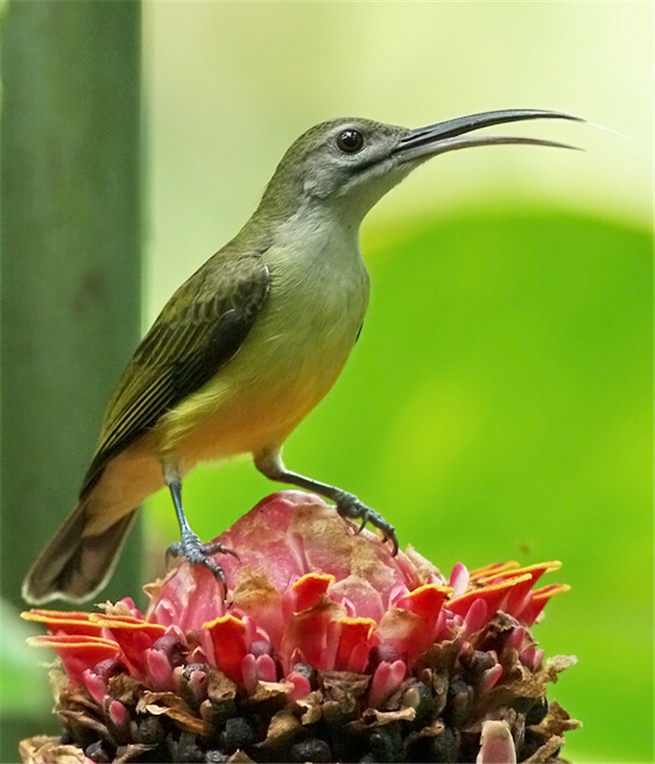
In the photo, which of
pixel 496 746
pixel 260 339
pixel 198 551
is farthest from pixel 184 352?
pixel 496 746

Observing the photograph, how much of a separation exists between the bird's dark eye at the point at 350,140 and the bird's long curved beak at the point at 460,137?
0.35 ft

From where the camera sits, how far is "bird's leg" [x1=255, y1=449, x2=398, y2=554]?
8.13 feet

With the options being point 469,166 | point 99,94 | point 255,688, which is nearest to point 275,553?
point 255,688

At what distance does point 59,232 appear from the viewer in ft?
10.1

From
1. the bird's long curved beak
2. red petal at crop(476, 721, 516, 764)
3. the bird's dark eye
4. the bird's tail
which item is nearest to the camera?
red petal at crop(476, 721, 516, 764)

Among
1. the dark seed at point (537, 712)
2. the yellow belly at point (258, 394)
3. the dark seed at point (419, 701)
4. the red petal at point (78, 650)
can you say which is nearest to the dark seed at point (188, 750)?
the red petal at point (78, 650)

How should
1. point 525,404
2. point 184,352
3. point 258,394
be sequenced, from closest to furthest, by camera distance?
point 258,394, point 184,352, point 525,404

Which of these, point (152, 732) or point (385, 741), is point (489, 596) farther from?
point (152, 732)

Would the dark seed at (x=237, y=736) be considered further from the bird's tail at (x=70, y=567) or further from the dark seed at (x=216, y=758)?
the bird's tail at (x=70, y=567)

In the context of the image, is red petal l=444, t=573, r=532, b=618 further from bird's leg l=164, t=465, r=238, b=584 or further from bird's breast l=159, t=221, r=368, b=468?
bird's breast l=159, t=221, r=368, b=468

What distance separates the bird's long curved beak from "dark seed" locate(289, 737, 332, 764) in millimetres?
1362

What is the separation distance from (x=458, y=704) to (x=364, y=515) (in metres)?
0.61

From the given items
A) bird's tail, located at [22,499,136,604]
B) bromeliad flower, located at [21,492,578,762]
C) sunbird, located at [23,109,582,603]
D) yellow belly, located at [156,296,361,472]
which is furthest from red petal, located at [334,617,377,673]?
bird's tail, located at [22,499,136,604]

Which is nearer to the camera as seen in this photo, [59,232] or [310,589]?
[310,589]
